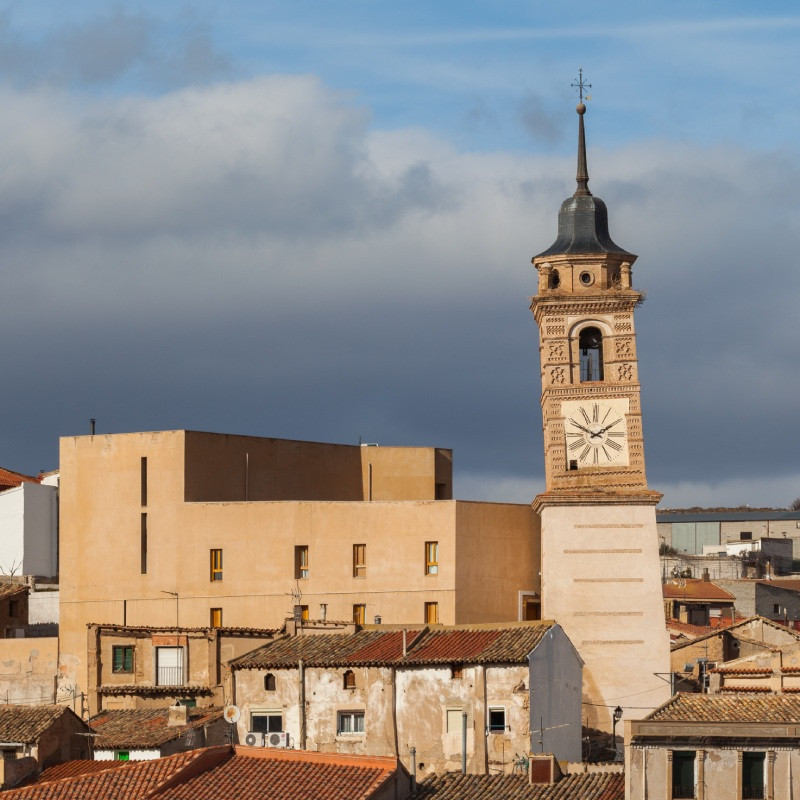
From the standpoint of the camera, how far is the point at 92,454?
262ft

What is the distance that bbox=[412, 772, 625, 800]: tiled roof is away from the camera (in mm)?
53344

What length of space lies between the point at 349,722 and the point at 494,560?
14792 millimetres

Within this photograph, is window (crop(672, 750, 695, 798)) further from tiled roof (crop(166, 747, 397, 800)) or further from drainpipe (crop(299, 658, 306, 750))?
drainpipe (crop(299, 658, 306, 750))

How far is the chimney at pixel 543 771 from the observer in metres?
54.5

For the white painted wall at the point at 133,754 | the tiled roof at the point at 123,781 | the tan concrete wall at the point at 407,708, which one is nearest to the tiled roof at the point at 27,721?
the white painted wall at the point at 133,754

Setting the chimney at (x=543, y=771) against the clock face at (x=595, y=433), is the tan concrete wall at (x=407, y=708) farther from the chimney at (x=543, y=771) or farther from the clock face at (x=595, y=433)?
the clock face at (x=595, y=433)

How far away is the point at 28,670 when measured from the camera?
77500 mm

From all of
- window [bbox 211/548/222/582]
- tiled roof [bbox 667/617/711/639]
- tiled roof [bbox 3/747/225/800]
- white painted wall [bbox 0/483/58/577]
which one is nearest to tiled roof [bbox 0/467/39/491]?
white painted wall [bbox 0/483/58/577]

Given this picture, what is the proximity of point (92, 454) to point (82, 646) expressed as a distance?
675 cm

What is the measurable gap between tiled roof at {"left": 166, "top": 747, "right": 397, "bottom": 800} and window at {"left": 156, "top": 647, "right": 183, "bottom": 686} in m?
17.8

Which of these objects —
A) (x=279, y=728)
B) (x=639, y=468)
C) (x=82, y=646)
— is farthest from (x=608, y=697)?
(x=82, y=646)

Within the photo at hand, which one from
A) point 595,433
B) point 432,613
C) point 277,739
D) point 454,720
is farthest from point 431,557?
point 454,720

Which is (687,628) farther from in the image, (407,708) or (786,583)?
(407,708)

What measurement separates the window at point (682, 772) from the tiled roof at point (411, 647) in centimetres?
1096
